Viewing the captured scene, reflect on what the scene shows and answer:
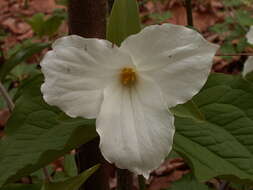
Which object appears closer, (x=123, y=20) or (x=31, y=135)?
(x=123, y=20)

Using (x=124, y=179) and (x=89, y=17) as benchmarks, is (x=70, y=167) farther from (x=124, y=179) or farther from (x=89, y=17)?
(x=89, y=17)

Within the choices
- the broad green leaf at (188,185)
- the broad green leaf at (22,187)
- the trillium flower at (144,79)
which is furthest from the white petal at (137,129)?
the broad green leaf at (188,185)

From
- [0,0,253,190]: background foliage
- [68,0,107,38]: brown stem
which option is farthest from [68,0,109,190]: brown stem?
[0,0,253,190]: background foliage

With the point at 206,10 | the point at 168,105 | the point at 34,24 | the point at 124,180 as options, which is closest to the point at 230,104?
the point at 168,105

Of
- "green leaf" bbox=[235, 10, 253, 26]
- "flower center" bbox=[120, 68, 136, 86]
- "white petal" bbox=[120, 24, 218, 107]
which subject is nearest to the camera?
"white petal" bbox=[120, 24, 218, 107]

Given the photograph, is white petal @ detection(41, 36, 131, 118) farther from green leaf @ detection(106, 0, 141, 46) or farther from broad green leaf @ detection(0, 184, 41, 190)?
broad green leaf @ detection(0, 184, 41, 190)

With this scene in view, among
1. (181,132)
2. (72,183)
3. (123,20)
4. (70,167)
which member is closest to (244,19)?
(70,167)
